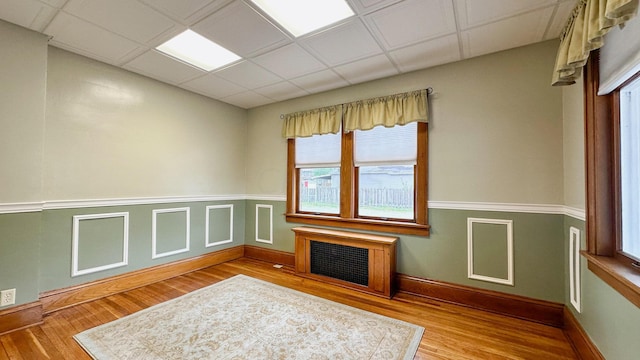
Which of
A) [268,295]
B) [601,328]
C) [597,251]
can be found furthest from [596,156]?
[268,295]

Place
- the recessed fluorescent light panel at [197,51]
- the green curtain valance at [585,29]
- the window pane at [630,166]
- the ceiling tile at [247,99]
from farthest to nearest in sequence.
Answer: the ceiling tile at [247,99] → the recessed fluorescent light panel at [197,51] → the window pane at [630,166] → the green curtain valance at [585,29]

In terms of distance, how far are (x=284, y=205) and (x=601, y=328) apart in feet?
11.1

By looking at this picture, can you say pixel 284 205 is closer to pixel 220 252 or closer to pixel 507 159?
pixel 220 252

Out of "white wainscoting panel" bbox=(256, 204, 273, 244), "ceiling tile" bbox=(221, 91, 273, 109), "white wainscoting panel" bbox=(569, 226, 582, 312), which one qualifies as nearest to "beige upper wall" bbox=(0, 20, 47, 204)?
"ceiling tile" bbox=(221, 91, 273, 109)

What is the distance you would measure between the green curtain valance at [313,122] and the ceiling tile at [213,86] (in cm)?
82

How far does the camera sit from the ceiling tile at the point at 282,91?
3.49 metres

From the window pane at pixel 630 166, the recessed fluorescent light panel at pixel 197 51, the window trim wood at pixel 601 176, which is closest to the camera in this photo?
the window pane at pixel 630 166

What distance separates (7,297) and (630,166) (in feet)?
15.2

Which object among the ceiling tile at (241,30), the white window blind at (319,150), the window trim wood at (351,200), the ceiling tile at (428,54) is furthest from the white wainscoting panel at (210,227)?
the ceiling tile at (428,54)

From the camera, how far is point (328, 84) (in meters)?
3.42

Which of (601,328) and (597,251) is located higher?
(597,251)

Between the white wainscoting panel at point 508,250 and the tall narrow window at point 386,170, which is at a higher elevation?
the tall narrow window at point 386,170

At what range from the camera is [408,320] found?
2.34 metres

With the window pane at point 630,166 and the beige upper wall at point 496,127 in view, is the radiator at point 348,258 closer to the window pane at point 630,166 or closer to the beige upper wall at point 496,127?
the beige upper wall at point 496,127
